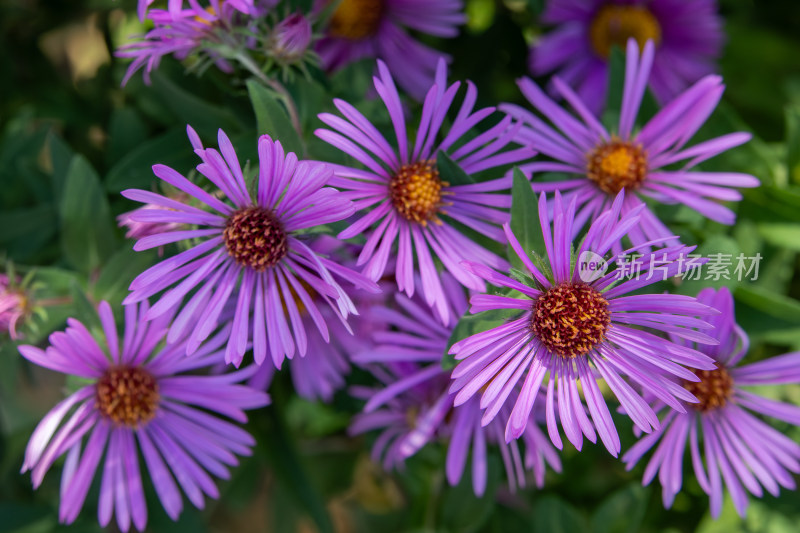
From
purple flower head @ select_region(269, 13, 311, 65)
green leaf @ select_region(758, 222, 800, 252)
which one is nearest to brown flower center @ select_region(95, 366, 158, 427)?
purple flower head @ select_region(269, 13, 311, 65)

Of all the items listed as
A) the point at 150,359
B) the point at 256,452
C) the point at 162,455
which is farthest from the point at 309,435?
the point at 150,359

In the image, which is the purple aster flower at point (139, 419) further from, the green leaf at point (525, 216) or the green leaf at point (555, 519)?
the green leaf at point (555, 519)

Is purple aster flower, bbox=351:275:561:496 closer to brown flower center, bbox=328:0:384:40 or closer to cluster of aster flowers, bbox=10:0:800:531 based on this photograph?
cluster of aster flowers, bbox=10:0:800:531

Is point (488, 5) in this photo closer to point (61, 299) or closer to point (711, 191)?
point (711, 191)

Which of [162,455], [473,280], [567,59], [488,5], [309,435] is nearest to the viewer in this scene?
[473,280]

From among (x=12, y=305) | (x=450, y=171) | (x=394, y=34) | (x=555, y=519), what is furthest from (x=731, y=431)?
(x=12, y=305)

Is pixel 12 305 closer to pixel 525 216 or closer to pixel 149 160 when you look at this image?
pixel 149 160

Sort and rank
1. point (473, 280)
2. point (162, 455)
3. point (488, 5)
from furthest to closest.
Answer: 1. point (488, 5)
2. point (162, 455)
3. point (473, 280)
